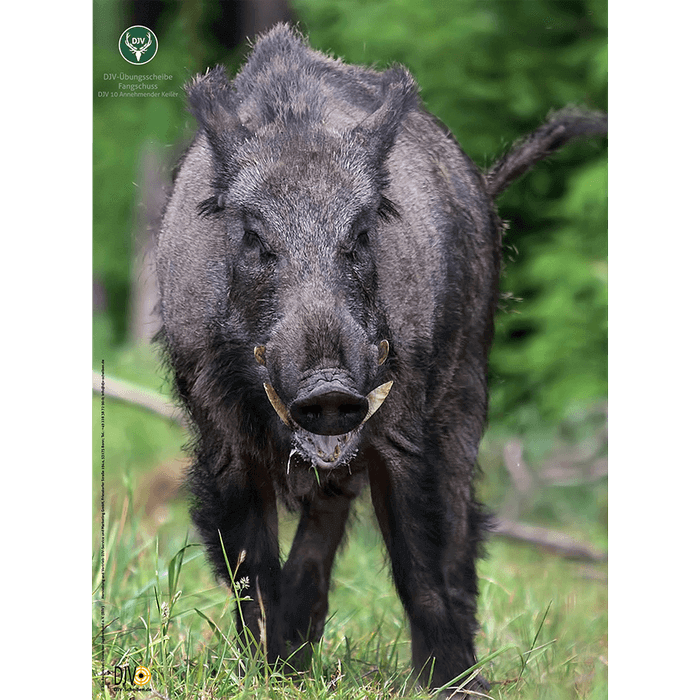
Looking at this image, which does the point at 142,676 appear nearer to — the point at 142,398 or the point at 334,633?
the point at 334,633

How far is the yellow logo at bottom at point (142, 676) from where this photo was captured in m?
5.30

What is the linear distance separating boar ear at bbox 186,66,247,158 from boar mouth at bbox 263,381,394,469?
116 centimetres

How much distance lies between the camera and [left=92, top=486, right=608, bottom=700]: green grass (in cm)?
533

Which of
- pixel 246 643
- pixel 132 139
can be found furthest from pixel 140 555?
pixel 132 139

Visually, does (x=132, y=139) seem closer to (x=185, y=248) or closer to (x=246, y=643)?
(x=185, y=248)

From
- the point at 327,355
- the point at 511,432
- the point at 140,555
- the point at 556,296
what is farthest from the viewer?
the point at 511,432

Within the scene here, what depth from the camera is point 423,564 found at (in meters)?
5.55

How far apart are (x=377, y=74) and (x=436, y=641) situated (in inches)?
Result: 116

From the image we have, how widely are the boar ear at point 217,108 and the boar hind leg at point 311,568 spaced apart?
1888 millimetres

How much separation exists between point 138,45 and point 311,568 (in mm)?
2821

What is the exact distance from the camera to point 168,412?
6574 millimetres

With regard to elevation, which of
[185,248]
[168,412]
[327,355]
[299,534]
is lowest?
[299,534]

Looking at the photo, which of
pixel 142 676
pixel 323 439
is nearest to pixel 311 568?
pixel 142 676

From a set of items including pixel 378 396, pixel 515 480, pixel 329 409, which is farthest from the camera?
pixel 515 480
